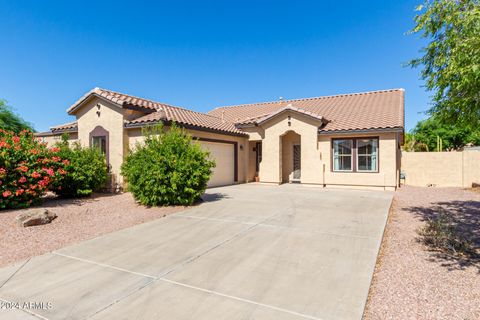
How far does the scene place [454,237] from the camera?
229 inches

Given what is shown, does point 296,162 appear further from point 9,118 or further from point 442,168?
point 9,118

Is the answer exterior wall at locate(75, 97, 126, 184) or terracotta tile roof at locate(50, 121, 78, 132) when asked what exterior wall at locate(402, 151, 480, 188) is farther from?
terracotta tile roof at locate(50, 121, 78, 132)

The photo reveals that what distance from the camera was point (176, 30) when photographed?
18.8 m

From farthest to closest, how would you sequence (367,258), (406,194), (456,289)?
(406,194)
(367,258)
(456,289)

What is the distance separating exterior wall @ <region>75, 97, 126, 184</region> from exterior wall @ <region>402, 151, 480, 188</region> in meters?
17.4

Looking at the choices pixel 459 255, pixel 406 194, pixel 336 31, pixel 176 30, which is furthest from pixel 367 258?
pixel 176 30

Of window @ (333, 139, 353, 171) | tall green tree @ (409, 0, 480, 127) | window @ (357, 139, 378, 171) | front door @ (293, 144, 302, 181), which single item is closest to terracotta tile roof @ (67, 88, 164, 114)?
front door @ (293, 144, 302, 181)

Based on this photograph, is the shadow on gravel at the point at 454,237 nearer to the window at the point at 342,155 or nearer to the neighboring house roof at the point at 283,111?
the window at the point at 342,155

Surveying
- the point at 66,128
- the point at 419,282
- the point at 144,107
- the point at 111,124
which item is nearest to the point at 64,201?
the point at 111,124

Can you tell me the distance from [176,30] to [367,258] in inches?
741

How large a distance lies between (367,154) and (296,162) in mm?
4614

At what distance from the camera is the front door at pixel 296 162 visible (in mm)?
18016

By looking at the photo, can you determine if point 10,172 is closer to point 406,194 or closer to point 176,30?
point 176,30

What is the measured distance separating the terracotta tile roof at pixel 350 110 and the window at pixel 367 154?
94 cm
